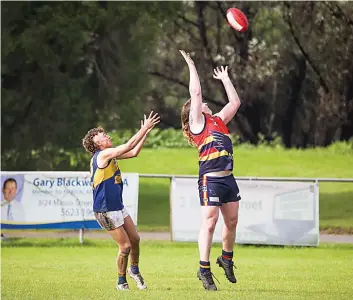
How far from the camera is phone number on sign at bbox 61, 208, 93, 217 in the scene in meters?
21.0

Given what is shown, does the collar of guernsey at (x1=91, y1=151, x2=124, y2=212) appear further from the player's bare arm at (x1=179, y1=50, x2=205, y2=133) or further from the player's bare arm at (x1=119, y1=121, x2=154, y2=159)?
the player's bare arm at (x1=179, y1=50, x2=205, y2=133)

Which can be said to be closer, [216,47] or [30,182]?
[30,182]

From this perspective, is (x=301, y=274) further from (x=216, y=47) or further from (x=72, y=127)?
(x=216, y=47)

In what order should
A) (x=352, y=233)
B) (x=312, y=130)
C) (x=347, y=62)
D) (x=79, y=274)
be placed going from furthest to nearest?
(x=312, y=130) < (x=347, y=62) < (x=352, y=233) < (x=79, y=274)

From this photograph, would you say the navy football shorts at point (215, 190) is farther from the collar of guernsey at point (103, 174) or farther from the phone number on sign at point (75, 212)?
the phone number on sign at point (75, 212)

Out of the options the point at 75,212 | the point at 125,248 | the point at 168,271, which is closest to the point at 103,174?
the point at 125,248

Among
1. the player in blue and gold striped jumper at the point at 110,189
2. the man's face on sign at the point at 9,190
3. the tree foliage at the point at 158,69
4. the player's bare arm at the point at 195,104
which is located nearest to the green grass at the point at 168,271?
the player in blue and gold striped jumper at the point at 110,189

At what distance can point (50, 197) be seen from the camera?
21172mm

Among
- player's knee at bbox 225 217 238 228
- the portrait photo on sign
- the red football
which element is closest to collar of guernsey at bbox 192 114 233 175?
player's knee at bbox 225 217 238 228

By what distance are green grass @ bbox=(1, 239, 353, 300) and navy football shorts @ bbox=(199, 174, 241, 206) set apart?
107 cm

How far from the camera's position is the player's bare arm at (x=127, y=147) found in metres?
11.7

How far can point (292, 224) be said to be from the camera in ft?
67.1

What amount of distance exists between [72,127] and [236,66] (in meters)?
16.9

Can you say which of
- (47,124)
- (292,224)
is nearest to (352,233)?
(292,224)
